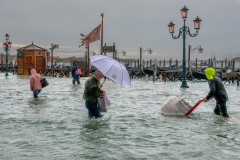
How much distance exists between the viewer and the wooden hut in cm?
3506

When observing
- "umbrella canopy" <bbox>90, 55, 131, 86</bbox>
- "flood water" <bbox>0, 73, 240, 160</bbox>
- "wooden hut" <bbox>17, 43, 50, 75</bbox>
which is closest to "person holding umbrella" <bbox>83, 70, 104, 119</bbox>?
"umbrella canopy" <bbox>90, 55, 131, 86</bbox>

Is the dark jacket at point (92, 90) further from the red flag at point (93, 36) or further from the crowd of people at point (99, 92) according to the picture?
Answer: the red flag at point (93, 36)

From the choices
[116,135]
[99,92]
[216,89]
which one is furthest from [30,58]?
[116,135]

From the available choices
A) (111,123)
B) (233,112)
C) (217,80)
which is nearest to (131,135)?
(111,123)

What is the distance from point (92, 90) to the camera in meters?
6.52

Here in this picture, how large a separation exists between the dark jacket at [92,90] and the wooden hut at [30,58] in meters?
30.0

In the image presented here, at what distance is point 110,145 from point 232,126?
3.15 metres

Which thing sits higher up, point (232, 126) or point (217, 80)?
point (217, 80)

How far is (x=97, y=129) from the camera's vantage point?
657 centimetres

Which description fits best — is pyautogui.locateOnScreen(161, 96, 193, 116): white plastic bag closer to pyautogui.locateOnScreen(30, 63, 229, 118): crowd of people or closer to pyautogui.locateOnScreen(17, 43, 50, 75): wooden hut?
pyautogui.locateOnScreen(30, 63, 229, 118): crowd of people

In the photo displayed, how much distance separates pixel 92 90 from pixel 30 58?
30481mm

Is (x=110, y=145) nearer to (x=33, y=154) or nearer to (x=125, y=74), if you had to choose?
(x=33, y=154)

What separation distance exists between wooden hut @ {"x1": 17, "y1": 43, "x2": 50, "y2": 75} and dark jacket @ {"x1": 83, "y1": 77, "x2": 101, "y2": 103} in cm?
2998

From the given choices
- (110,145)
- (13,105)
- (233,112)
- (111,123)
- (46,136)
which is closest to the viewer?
(110,145)
